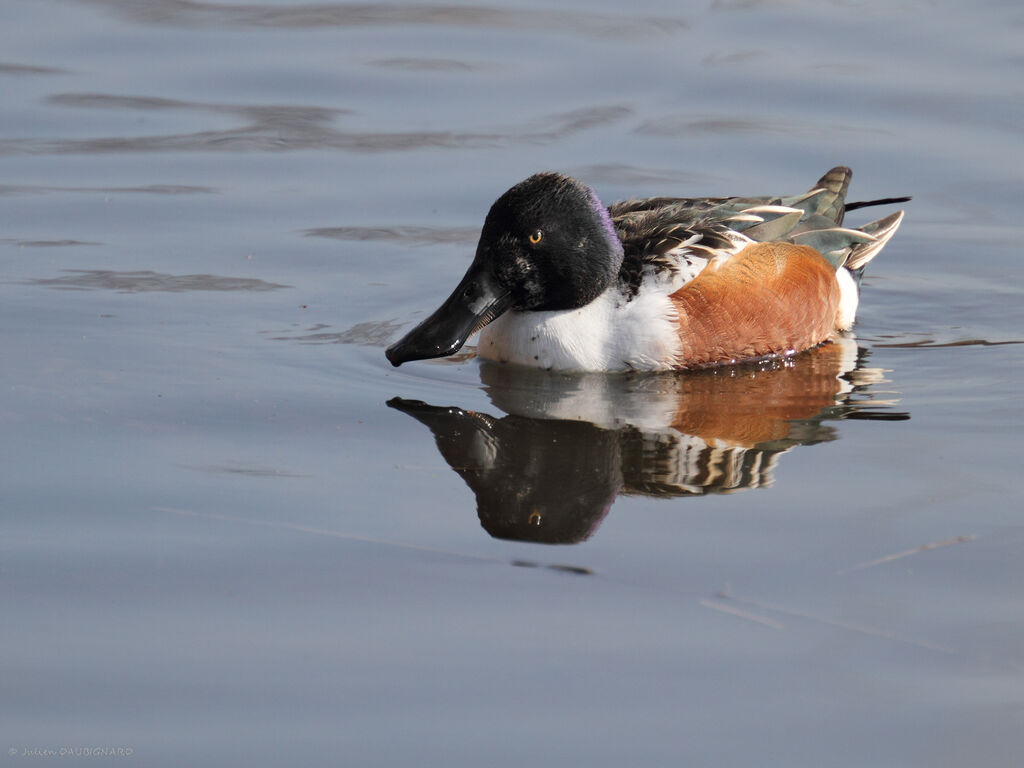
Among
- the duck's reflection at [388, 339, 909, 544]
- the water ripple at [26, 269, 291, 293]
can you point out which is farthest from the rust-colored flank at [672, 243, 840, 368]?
the water ripple at [26, 269, 291, 293]

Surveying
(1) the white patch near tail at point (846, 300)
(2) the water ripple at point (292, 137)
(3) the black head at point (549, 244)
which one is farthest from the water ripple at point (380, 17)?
(3) the black head at point (549, 244)

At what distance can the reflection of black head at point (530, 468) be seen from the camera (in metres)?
5.16

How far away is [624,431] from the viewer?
611cm

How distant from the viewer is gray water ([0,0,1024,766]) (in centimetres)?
405

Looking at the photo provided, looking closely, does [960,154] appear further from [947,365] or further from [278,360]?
[278,360]

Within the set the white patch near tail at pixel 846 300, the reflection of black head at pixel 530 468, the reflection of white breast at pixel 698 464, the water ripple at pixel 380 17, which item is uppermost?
the water ripple at pixel 380 17

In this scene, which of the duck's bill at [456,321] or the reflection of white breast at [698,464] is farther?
the duck's bill at [456,321]

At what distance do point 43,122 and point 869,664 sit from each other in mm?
8097

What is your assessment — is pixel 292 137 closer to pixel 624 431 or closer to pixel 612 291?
pixel 612 291

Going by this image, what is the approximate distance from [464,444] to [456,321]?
42.8 inches

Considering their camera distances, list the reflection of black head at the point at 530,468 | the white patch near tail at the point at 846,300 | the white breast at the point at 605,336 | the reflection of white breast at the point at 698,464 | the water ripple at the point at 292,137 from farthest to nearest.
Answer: the water ripple at the point at 292,137
the white patch near tail at the point at 846,300
the white breast at the point at 605,336
the reflection of white breast at the point at 698,464
the reflection of black head at the point at 530,468

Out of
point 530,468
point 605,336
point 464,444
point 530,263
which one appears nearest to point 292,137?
point 530,263

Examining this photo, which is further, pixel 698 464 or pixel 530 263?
pixel 530 263

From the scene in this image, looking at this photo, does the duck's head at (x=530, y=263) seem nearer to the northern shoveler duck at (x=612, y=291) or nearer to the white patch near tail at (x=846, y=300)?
the northern shoveler duck at (x=612, y=291)
